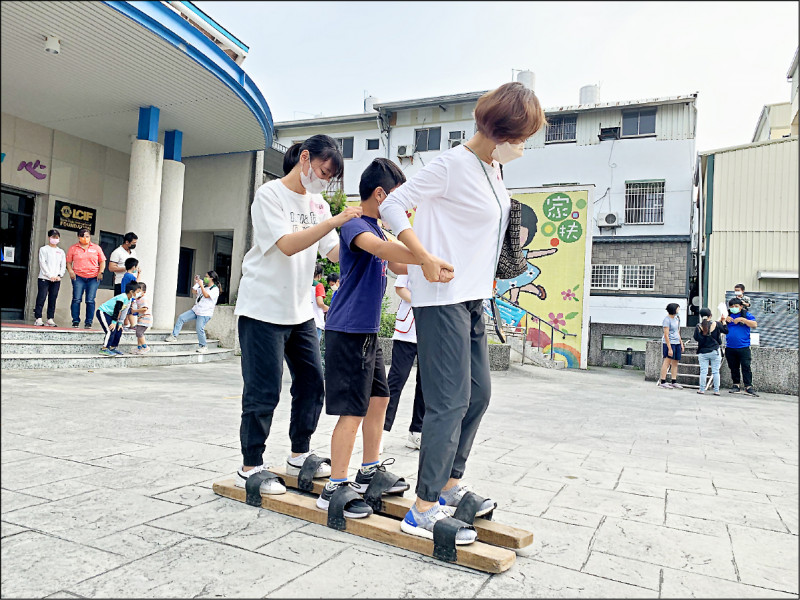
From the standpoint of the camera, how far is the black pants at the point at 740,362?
1103 centimetres

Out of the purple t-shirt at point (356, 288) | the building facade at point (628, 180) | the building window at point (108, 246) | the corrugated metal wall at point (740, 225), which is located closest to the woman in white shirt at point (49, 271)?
the building window at point (108, 246)

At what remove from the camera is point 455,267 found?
2438 mm

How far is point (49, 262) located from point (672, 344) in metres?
11.6

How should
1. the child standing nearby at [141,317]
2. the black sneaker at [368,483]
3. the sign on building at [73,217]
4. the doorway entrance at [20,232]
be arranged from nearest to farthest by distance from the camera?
1. the black sneaker at [368,483]
2. the child standing nearby at [141,317]
3. the doorway entrance at [20,232]
4. the sign on building at [73,217]

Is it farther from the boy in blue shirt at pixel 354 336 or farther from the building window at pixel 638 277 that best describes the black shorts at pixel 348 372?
the building window at pixel 638 277

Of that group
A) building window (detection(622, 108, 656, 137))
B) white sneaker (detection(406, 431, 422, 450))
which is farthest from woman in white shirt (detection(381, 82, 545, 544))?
building window (detection(622, 108, 656, 137))

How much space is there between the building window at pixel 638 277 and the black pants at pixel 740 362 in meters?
11.7

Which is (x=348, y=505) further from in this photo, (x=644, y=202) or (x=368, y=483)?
(x=644, y=202)

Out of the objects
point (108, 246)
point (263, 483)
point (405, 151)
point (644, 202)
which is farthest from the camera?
point (405, 151)

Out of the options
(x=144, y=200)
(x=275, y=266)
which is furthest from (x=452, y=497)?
(x=144, y=200)

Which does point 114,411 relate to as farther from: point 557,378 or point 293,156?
point 557,378

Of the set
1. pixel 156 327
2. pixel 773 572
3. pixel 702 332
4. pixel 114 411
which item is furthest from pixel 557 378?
pixel 773 572

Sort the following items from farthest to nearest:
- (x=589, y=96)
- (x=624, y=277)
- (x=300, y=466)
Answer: (x=589, y=96)
(x=624, y=277)
(x=300, y=466)

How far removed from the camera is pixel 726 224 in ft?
59.5
